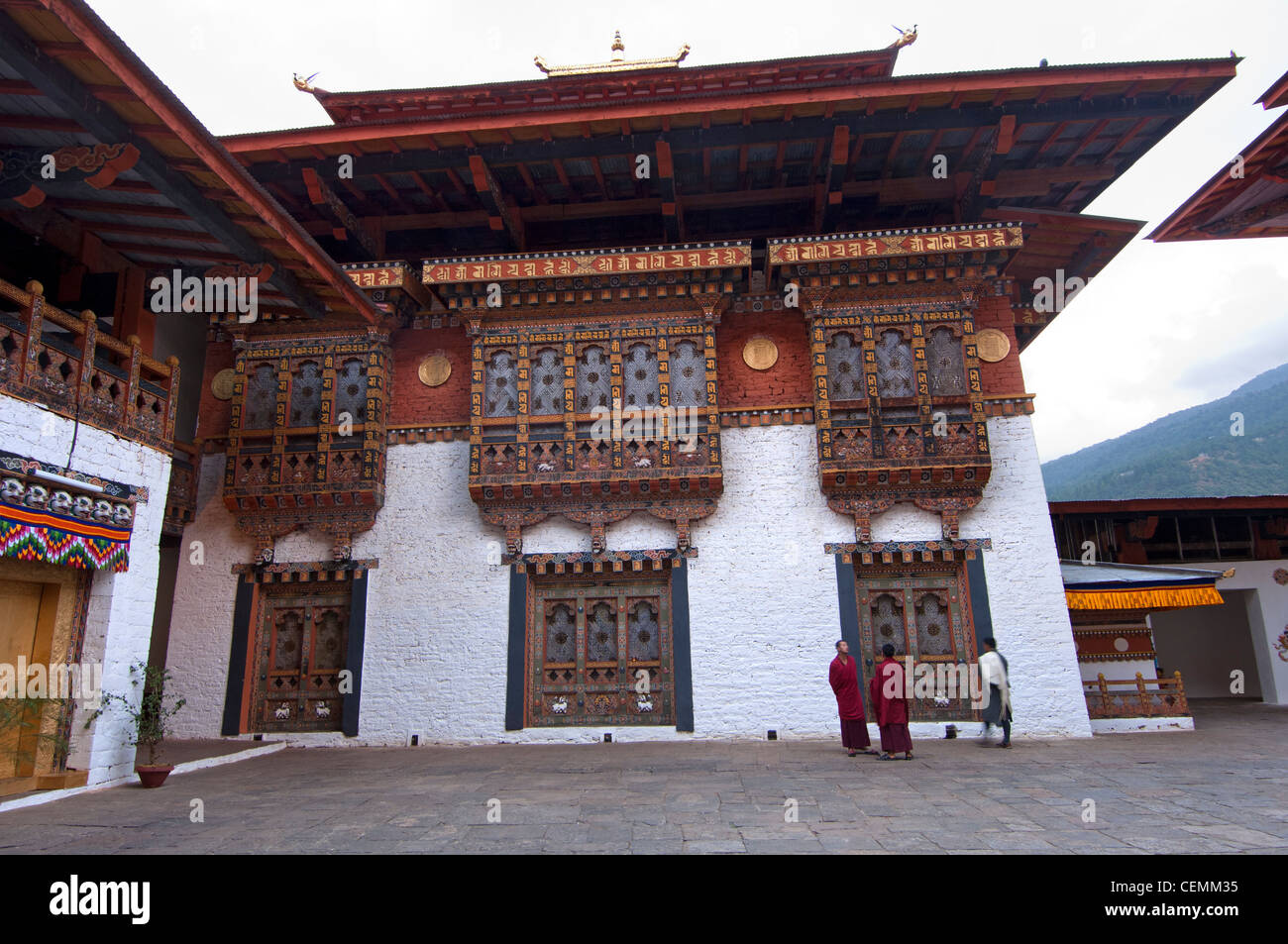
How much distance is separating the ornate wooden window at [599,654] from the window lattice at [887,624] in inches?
103

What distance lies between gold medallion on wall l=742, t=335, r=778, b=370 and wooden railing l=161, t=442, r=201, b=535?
7.85 metres

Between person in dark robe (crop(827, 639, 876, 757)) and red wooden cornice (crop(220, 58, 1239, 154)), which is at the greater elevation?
red wooden cornice (crop(220, 58, 1239, 154))

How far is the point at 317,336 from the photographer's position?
1125 cm

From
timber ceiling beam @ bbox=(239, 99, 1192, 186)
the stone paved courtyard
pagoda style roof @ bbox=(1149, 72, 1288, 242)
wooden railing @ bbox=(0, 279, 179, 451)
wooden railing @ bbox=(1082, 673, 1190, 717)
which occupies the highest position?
timber ceiling beam @ bbox=(239, 99, 1192, 186)

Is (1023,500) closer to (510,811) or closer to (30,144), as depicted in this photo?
(510,811)

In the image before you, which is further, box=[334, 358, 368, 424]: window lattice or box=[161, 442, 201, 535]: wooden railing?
box=[334, 358, 368, 424]: window lattice

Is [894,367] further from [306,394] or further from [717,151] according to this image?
[306,394]

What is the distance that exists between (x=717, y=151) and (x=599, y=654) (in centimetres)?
696

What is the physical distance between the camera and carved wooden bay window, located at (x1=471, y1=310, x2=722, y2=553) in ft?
33.6

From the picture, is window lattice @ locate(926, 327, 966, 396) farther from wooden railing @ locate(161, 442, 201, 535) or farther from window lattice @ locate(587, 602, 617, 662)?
wooden railing @ locate(161, 442, 201, 535)

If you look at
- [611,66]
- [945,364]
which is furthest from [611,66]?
[945,364]

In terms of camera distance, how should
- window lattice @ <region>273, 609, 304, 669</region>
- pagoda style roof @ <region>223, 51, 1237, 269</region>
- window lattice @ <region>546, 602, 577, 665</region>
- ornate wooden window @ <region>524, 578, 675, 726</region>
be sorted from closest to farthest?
pagoda style roof @ <region>223, 51, 1237, 269</region> < ornate wooden window @ <region>524, 578, 675, 726</region> < window lattice @ <region>546, 602, 577, 665</region> < window lattice @ <region>273, 609, 304, 669</region>

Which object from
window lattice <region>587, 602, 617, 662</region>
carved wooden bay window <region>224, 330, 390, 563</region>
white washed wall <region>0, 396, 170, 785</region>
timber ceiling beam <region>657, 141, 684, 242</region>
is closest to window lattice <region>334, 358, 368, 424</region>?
carved wooden bay window <region>224, 330, 390, 563</region>

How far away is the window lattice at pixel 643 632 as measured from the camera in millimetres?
10086
